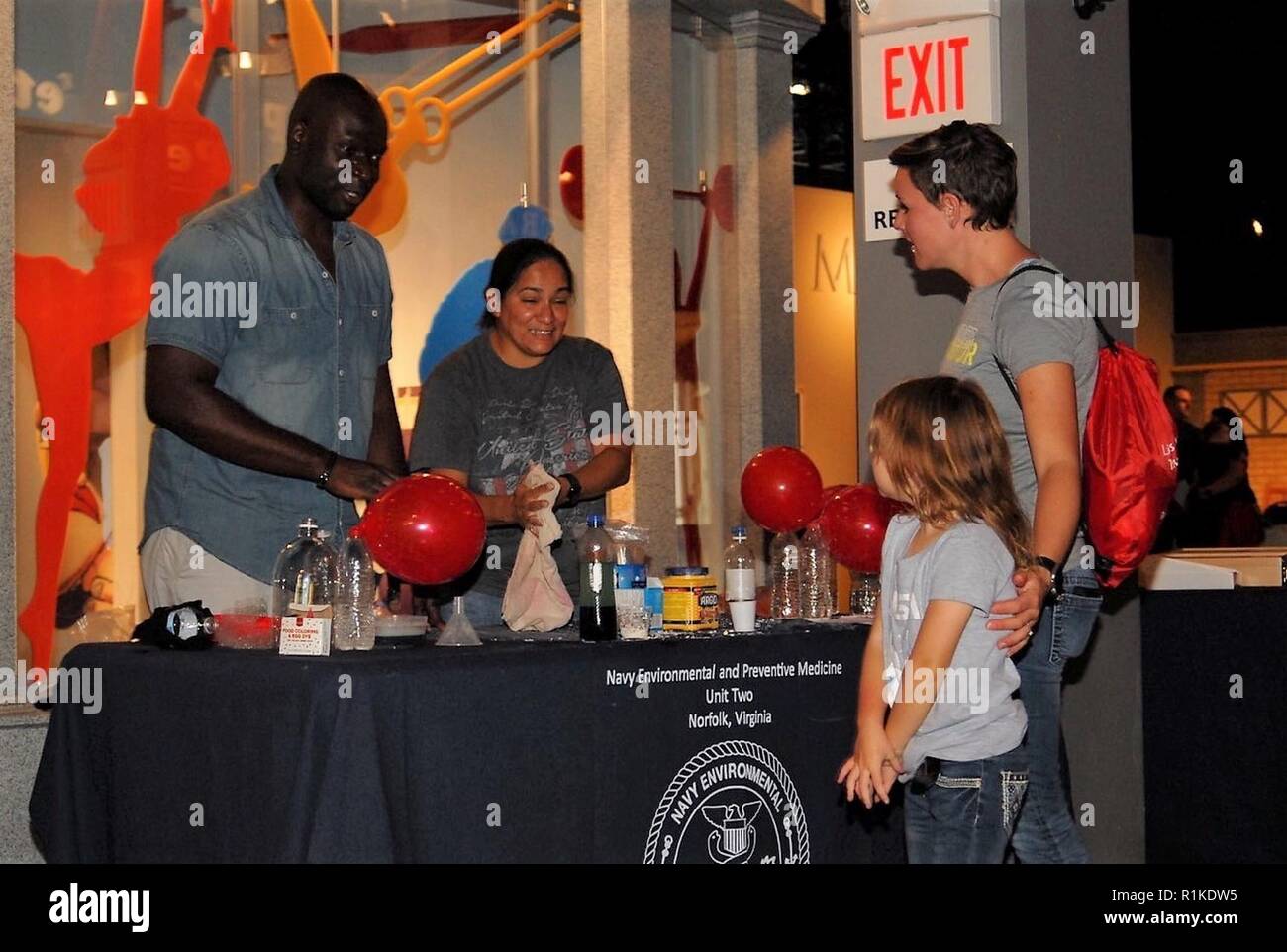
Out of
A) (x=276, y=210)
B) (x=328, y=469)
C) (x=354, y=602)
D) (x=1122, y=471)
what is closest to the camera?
(x=1122, y=471)

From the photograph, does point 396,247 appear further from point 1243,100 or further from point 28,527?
point 1243,100

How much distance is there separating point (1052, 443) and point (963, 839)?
Answer: 0.81m

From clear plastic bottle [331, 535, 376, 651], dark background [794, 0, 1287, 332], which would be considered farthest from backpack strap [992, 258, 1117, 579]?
dark background [794, 0, 1287, 332]

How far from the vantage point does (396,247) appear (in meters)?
7.75

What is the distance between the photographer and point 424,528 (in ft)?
11.8

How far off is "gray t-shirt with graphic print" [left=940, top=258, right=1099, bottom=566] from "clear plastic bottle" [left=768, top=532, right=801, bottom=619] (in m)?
1.09

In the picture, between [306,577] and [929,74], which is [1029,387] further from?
[929,74]

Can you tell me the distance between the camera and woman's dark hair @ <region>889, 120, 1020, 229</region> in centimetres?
362

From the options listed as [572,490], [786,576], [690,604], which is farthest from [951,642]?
[572,490]

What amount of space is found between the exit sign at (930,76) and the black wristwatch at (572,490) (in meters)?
1.51

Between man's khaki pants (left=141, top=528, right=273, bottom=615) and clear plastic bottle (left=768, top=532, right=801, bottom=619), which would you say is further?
clear plastic bottle (left=768, top=532, right=801, bottom=619)

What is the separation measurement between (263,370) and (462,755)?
1.24 meters

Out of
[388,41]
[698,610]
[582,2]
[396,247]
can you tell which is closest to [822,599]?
[698,610]

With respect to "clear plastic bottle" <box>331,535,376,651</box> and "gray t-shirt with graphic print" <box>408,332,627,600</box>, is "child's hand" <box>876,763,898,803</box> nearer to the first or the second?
"clear plastic bottle" <box>331,535,376,651</box>
